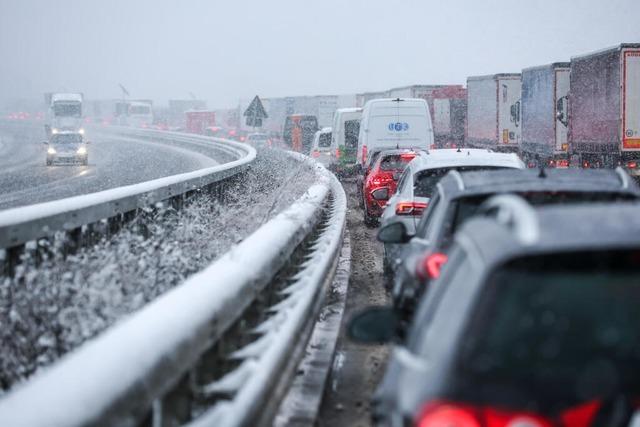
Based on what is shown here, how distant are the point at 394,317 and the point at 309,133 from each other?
5332 centimetres

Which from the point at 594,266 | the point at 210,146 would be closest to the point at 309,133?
the point at 210,146

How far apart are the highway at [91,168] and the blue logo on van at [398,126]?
841 centimetres

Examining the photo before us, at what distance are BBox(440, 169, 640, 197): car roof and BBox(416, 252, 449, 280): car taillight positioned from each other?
0.52 metres

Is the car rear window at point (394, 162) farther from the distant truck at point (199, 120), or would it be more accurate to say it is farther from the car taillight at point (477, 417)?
the distant truck at point (199, 120)

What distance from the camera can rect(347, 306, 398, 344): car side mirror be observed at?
12.9 ft

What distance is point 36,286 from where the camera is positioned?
7359 millimetres

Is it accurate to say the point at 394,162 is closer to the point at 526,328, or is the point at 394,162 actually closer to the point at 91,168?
the point at 526,328

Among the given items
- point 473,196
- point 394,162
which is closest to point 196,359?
point 473,196

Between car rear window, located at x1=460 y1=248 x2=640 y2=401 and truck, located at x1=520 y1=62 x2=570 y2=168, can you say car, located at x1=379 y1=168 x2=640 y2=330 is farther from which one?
truck, located at x1=520 y1=62 x2=570 y2=168

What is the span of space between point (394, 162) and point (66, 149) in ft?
103

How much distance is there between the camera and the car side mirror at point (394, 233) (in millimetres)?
7016

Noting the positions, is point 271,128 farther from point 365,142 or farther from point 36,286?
point 36,286

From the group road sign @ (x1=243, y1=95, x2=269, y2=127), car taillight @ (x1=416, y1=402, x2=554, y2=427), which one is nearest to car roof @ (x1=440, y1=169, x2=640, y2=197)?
car taillight @ (x1=416, y1=402, x2=554, y2=427)

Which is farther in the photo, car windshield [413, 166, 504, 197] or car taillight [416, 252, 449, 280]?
car windshield [413, 166, 504, 197]
